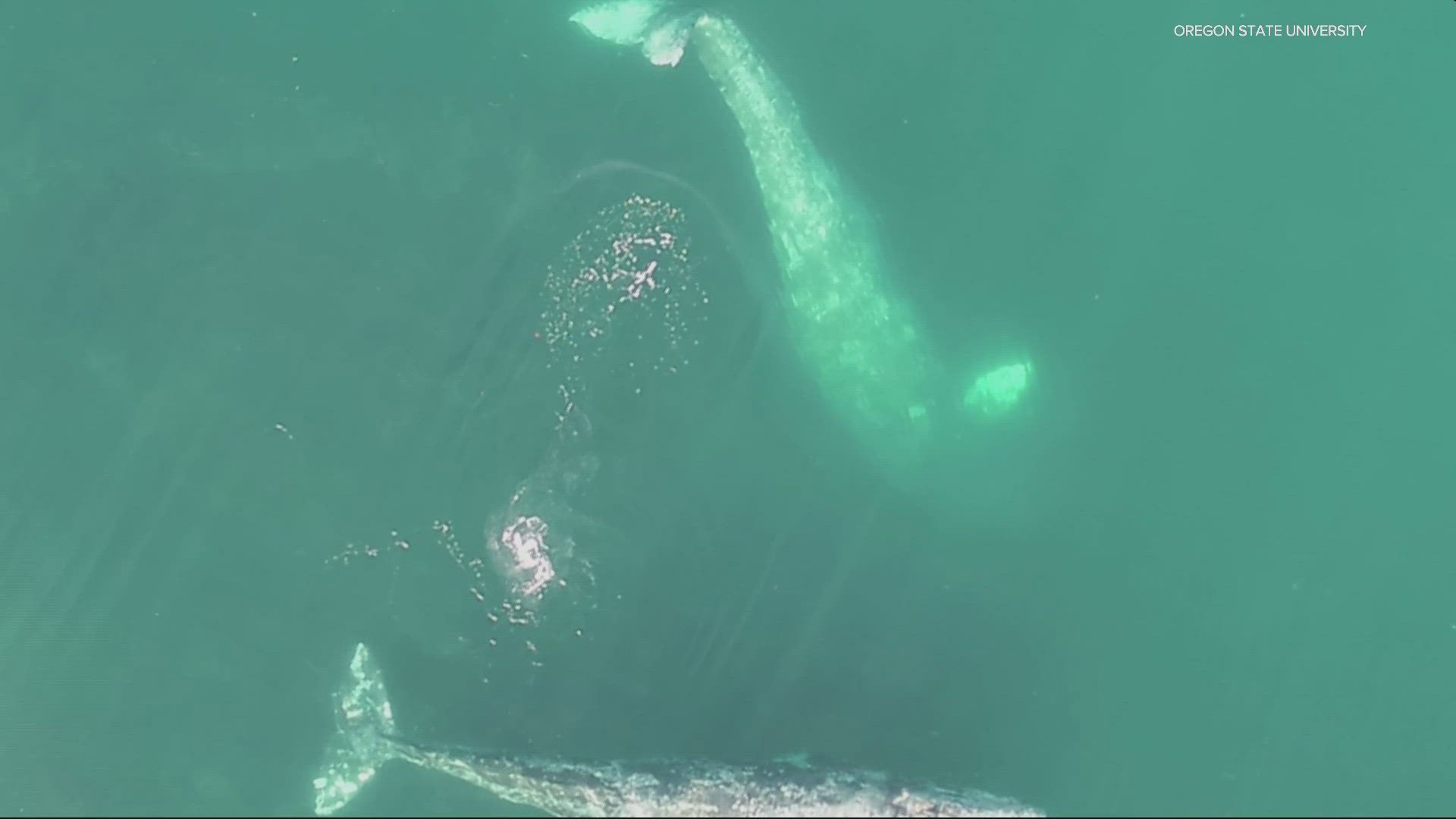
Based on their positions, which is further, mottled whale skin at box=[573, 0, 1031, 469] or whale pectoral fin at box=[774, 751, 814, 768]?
mottled whale skin at box=[573, 0, 1031, 469]

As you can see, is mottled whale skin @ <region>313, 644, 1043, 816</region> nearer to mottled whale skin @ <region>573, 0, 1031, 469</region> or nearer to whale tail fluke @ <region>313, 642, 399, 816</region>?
whale tail fluke @ <region>313, 642, 399, 816</region>

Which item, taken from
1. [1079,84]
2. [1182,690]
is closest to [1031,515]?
[1182,690]

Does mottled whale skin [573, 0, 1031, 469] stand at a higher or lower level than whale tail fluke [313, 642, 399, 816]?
higher

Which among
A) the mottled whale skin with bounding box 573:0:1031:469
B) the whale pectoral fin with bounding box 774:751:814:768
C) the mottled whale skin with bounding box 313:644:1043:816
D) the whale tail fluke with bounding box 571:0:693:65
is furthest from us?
the whale tail fluke with bounding box 571:0:693:65

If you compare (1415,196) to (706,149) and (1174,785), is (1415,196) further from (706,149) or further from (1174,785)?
(706,149)

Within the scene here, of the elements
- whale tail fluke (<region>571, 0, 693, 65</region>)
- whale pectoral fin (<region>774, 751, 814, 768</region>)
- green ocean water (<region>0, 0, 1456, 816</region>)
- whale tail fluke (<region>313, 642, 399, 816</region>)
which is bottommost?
whale tail fluke (<region>313, 642, 399, 816</region>)

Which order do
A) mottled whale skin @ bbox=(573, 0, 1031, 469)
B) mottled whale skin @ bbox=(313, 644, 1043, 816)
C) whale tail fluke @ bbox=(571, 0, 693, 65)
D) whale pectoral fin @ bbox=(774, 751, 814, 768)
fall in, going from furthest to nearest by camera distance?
whale tail fluke @ bbox=(571, 0, 693, 65) < mottled whale skin @ bbox=(573, 0, 1031, 469) < whale pectoral fin @ bbox=(774, 751, 814, 768) < mottled whale skin @ bbox=(313, 644, 1043, 816)

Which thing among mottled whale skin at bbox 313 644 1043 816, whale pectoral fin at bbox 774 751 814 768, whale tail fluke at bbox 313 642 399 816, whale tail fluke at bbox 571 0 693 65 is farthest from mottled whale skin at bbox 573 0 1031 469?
whale tail fluke at bbox 313 642 399 816
